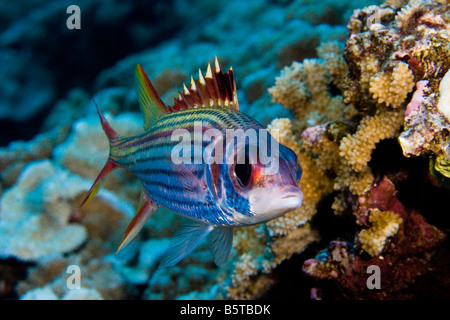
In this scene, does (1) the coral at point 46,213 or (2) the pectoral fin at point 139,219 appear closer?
(2) the pectoral fin at point 139,219

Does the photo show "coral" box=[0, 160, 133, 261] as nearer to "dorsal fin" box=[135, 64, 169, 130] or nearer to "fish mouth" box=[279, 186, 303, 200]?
"dorsal fin" box=[135, 64, 169, 130]

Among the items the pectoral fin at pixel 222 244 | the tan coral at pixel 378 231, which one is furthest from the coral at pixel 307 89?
the pectoral fin at pixel 222 244

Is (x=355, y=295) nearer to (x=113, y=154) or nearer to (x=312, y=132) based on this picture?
(x=312, y=132)

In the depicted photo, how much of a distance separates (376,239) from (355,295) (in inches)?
16.9

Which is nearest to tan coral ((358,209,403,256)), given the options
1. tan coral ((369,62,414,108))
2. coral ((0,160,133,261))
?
tan coral ((369,62,414,108))

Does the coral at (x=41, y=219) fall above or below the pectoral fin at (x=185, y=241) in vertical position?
above

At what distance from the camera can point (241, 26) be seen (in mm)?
6688

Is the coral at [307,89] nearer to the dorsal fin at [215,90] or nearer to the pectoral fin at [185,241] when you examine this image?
the dorsal fin at [215,90]

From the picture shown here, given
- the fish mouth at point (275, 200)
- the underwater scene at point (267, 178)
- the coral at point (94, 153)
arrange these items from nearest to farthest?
1. the fish mouth at point (275, 200)
2. the underwater scene at point (267, 178)
3. the coral at point (94, 153)

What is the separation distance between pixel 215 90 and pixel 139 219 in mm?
990

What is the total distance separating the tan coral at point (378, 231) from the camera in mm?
1986

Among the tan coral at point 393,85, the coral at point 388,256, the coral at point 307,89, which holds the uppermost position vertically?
the coral at point 307,89

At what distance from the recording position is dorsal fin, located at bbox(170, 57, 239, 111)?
1.69m
